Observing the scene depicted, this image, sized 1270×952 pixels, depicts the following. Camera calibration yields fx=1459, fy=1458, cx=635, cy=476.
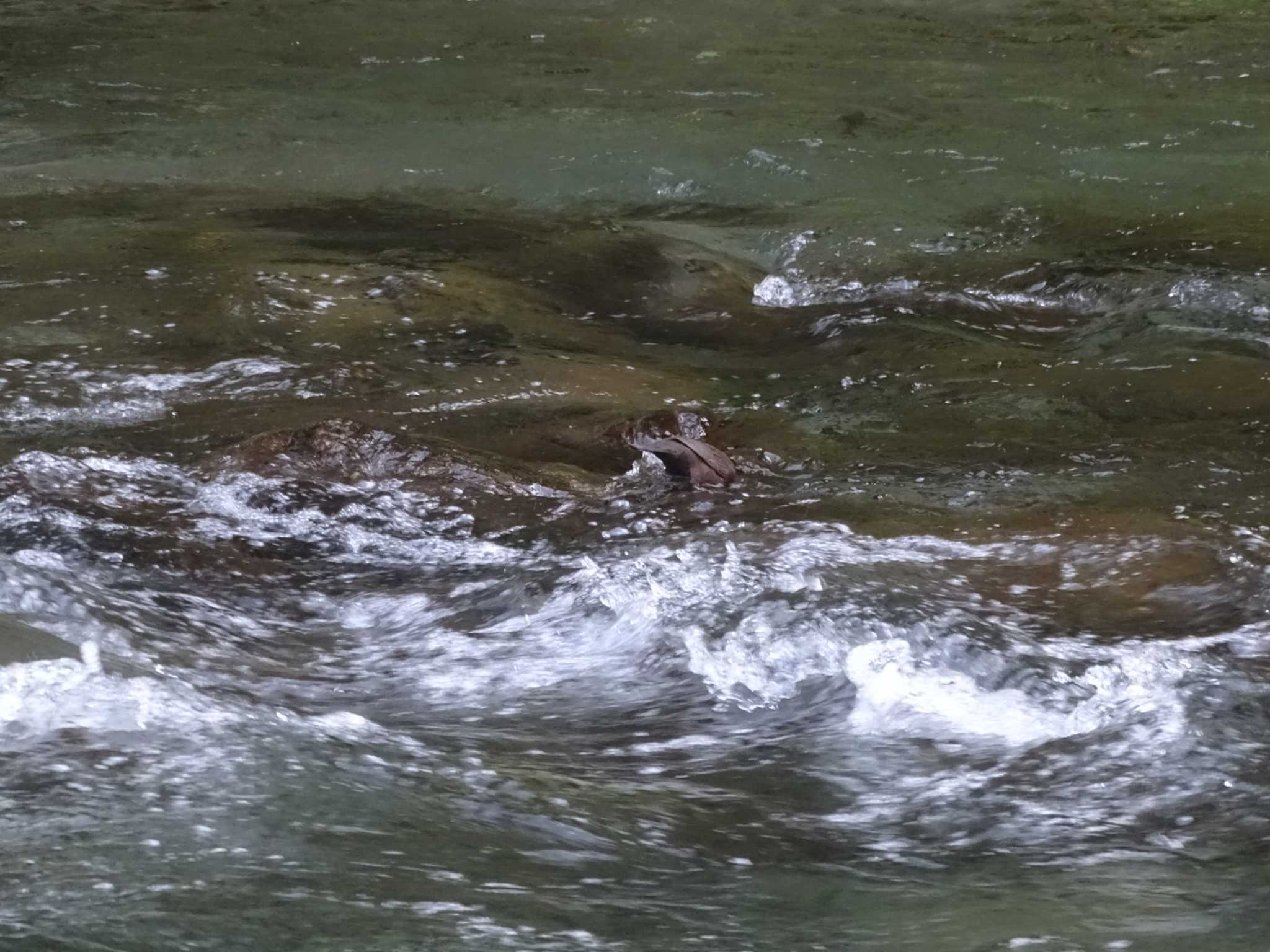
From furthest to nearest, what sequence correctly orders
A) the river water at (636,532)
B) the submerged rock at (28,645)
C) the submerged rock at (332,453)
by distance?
the submerged rock at (332,453)
the submerged rock at (28,645)
the river water at (636,532)

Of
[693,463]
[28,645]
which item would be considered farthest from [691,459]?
[28,645]

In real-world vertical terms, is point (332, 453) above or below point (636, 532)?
above

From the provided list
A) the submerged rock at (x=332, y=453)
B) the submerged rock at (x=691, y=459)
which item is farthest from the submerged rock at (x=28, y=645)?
the submerged rock at (x=691, y=459)

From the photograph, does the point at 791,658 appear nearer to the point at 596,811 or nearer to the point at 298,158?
the point at 596,811

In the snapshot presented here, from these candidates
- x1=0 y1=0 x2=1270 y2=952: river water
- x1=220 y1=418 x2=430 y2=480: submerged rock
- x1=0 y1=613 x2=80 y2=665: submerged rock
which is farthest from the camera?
x1=220 y1=418 x2=430 y2=480: submerged rock

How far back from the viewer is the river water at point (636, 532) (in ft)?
5.93

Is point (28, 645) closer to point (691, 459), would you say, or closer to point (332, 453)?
point (332, 453)

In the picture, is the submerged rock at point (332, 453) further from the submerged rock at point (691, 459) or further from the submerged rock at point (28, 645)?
the submerged rock at point (28, 645)

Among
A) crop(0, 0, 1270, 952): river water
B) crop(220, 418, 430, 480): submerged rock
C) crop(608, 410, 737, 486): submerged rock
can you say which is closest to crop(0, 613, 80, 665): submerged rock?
crop(0, 0, 1270, 952): river water

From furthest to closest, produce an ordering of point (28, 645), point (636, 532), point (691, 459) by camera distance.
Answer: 1. point (691, 459)
2. point (636, 532)
3. point (28, 645)

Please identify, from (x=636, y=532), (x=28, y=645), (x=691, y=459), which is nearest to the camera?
(x=28, y=645)

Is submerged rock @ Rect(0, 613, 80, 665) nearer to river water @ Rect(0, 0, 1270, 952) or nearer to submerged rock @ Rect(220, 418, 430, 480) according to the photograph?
river water @ Rect(0, 0, 1270, 952)

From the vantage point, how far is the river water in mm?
1807

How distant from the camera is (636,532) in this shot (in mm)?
3551
